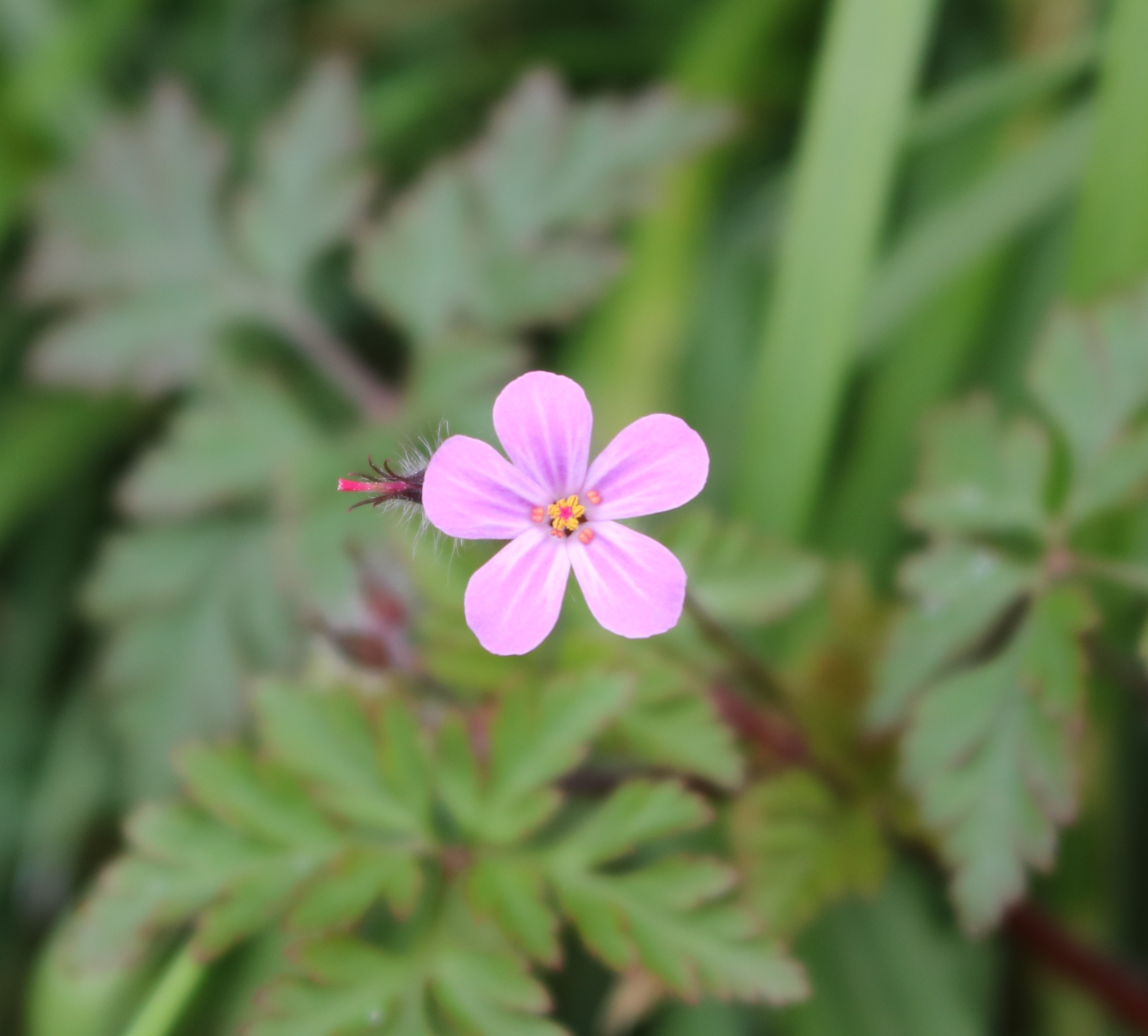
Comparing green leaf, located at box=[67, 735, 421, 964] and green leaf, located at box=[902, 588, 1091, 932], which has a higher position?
green leaf, located at box=[67, 735, 421, 964]

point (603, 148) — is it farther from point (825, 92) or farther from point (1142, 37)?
point (1142, 37)

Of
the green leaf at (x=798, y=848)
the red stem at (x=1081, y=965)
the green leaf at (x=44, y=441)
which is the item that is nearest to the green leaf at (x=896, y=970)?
the red stem at (x=1081, y=965)

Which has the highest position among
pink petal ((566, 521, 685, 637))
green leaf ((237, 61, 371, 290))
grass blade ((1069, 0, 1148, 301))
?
green leaf ((237, 61, 371, 290))

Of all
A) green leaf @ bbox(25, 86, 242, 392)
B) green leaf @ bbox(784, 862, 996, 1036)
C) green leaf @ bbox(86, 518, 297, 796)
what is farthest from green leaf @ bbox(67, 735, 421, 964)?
green leaf @ bbox(25, 86, 242, 392)

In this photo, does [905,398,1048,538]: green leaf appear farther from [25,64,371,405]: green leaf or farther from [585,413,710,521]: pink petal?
[25,64,371,405]: green leaf

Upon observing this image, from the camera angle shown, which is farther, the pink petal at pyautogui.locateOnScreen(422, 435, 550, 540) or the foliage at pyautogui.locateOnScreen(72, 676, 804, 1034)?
the foliage at pyautogui.locateOnScreen(72, 676, 804, 1034)

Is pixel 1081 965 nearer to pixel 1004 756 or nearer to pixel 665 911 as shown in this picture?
pixel 1004 756

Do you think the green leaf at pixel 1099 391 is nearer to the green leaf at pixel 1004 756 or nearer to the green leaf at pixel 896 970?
the green leaf at pixel 1004 756

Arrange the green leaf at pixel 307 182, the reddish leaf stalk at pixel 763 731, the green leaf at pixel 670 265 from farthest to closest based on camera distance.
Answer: the green leaf at pixel 670 265 < the green leaf at pixel 307 182 < the reddish leaf stalk at pixel 763 731
